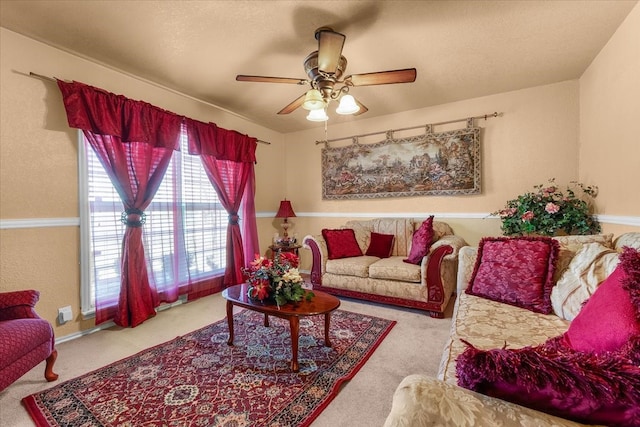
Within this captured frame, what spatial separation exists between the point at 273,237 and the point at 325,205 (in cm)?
105

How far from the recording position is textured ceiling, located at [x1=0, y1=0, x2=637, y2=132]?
6.41ft

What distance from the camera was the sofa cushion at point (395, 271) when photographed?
9.78 feet

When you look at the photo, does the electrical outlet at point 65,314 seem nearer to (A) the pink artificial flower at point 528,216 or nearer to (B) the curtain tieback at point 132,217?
(B) the curtain tieback at point 132,217

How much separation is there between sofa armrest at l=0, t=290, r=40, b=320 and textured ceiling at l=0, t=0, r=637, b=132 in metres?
1.99

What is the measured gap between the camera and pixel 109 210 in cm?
273

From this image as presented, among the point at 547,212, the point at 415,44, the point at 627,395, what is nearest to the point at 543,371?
the point at 627,395

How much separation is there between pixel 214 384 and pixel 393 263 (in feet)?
7.07

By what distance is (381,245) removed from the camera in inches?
146

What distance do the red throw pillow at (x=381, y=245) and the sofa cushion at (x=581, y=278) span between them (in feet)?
6.41

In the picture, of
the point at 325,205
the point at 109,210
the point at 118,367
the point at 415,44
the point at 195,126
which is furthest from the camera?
the point at 325,205

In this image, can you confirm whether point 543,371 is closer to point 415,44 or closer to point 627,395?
point 627,395

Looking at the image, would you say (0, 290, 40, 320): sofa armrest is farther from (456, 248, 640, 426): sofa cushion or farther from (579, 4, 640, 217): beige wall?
(579, 4, 640, 217): beige wall

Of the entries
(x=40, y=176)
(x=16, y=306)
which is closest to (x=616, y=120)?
(x=16, y=306)

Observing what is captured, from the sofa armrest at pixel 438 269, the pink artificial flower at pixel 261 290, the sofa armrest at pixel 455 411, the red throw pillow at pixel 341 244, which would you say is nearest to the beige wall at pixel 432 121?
the sofa armrest at pixel 438 269
